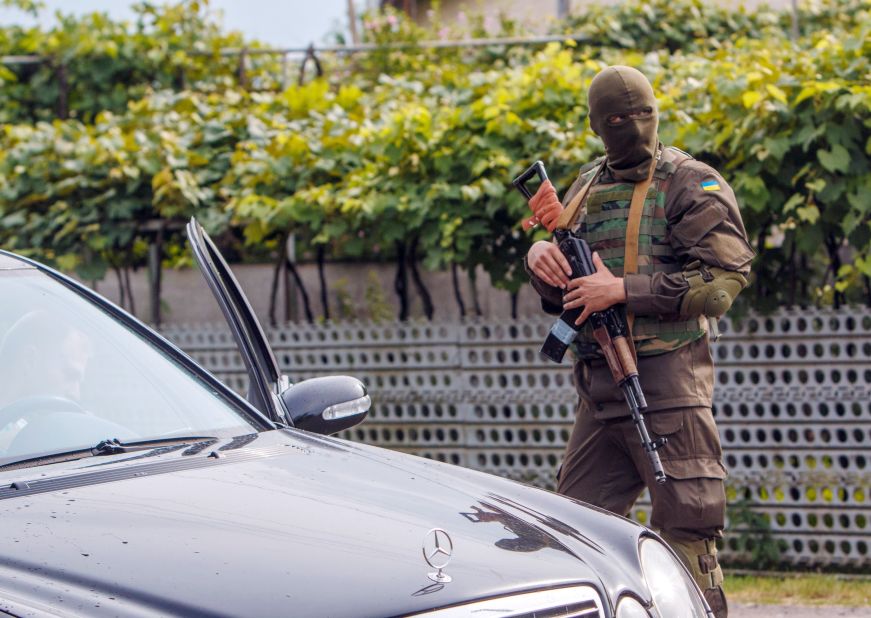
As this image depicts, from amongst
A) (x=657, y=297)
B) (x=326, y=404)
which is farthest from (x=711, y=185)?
(x=326, y=404)

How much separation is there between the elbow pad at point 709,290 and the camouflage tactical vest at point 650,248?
0.35 feet

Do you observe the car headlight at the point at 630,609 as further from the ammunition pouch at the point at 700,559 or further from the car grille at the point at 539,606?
the ammunition pouch at the point at 700,559

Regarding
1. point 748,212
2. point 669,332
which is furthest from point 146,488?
point 748,212

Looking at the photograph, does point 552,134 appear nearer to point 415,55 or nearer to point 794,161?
point 794,161

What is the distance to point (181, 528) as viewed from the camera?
2320 mm

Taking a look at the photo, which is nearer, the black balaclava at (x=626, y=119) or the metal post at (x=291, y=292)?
the black balaclava at (x=626, y=119)

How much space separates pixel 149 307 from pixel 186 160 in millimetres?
1381

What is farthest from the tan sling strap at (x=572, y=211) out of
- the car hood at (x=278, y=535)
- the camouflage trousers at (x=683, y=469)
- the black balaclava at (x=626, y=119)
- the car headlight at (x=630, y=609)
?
the car headlight at (x=630, y=609)

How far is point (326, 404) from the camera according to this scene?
3.24m

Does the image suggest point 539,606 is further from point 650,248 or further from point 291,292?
point 291,292

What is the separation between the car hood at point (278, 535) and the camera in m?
2.07

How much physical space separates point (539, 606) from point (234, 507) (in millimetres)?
621

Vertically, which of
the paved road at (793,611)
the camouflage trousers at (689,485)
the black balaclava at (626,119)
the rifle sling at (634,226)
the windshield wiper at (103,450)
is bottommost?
the paved road at (793,611)

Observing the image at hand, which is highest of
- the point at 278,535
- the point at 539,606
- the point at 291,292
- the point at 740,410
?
the point at 278,535
